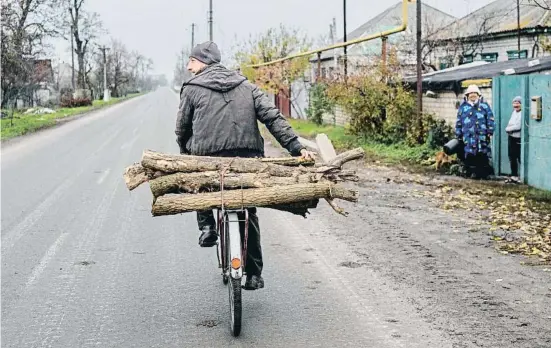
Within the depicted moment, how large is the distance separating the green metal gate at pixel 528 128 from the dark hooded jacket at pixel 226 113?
7.49 metres

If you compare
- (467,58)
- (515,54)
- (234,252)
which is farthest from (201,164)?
(467,58)

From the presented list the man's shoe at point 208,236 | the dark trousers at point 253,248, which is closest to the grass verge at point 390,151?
the man's shoe at point 208,236

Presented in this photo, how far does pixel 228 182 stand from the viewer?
5285 millimetres

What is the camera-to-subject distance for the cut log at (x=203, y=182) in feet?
17.3

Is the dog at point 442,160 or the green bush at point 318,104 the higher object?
the green bush at point 318,104

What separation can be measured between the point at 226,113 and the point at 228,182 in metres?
0.61

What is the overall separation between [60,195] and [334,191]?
8.03 metres

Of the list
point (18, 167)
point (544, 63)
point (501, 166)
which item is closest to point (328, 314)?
point (501, 166)

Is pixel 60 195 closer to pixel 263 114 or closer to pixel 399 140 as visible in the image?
pixel 263 114

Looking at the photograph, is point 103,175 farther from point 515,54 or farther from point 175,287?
point 515,54

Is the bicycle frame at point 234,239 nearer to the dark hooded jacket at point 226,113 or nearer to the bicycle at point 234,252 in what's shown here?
the bicycle at point 234,252

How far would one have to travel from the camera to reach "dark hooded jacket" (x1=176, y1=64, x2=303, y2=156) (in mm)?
5684

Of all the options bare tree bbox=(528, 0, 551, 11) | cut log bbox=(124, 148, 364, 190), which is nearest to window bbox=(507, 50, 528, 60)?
bare tree bbox=(528, 0, 551, 11)

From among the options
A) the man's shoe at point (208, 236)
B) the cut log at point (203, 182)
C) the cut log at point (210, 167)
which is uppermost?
the cut log at point (210, 167)
